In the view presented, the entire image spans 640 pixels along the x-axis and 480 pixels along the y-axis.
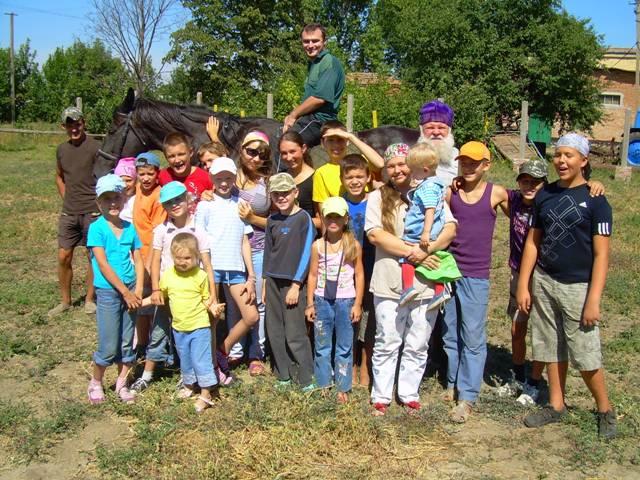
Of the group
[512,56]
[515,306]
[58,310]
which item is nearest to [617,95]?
[512,56]

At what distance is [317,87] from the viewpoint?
5500 mm

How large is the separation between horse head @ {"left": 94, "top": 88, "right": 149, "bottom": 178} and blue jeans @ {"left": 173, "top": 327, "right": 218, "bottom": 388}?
3.08m

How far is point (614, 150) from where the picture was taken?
918 inches

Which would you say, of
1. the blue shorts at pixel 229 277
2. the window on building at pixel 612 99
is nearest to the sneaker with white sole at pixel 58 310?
the blue shorts at pixel 229 277

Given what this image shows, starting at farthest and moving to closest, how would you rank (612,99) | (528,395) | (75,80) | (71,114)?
(75,80), (612,99), (71,114), (528,395)

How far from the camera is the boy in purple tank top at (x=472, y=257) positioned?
4.08m

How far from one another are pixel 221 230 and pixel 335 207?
3.00 feet

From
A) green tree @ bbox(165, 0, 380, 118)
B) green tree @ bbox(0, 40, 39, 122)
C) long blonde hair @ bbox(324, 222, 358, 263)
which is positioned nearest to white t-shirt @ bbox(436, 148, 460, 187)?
long blonde hair @ bbox(324, 222, 358, 263)

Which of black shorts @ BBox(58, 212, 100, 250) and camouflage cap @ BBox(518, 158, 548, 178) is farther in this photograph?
black shorts @ BBox(58, 212, 100, 250)

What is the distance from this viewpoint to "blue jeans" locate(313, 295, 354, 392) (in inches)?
163

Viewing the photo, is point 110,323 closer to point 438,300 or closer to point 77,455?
point 77,455

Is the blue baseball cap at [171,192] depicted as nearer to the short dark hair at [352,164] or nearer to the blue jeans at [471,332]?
the short dark hair at [352,164]

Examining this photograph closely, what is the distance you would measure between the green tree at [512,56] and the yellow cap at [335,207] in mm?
19177

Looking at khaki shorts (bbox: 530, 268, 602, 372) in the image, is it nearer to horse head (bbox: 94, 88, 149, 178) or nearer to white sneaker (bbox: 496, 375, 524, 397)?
white sneaker (bbox: 496, 375, 524, 397)
